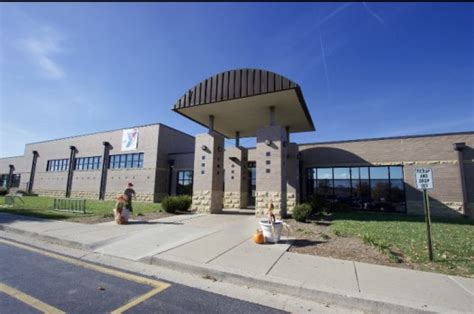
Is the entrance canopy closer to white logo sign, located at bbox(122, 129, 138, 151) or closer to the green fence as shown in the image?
the green fence

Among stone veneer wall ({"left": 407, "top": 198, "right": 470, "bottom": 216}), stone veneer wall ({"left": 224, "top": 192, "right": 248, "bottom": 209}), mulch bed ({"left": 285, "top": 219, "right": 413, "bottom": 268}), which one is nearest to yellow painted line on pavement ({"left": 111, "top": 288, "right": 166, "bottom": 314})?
mulch bed ({"left": 285, "top": 219, "right": 413, "bottom": 268})

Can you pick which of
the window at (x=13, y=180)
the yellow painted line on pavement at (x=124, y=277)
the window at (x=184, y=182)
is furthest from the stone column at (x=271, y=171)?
the window at (x=13, y=180)

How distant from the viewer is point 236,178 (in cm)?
2036

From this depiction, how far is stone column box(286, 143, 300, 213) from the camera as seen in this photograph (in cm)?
1694

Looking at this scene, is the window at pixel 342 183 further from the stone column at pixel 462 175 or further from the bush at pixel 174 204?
the bush at pixel 174 204

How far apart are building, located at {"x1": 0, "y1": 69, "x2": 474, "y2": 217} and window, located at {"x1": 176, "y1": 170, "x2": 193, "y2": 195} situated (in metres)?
0.11

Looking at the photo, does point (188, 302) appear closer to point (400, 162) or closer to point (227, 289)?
point (227, 289)

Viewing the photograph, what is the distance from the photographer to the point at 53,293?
4215mm

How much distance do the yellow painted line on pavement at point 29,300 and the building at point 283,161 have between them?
11.4 m

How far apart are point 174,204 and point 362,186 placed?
13471 millimetres

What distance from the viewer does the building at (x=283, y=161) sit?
14570 mm

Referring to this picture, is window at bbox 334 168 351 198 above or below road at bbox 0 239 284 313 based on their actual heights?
above

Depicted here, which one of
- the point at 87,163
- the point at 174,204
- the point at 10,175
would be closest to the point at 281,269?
the point at 174,204

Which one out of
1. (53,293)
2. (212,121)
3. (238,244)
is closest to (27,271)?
(53,293)
